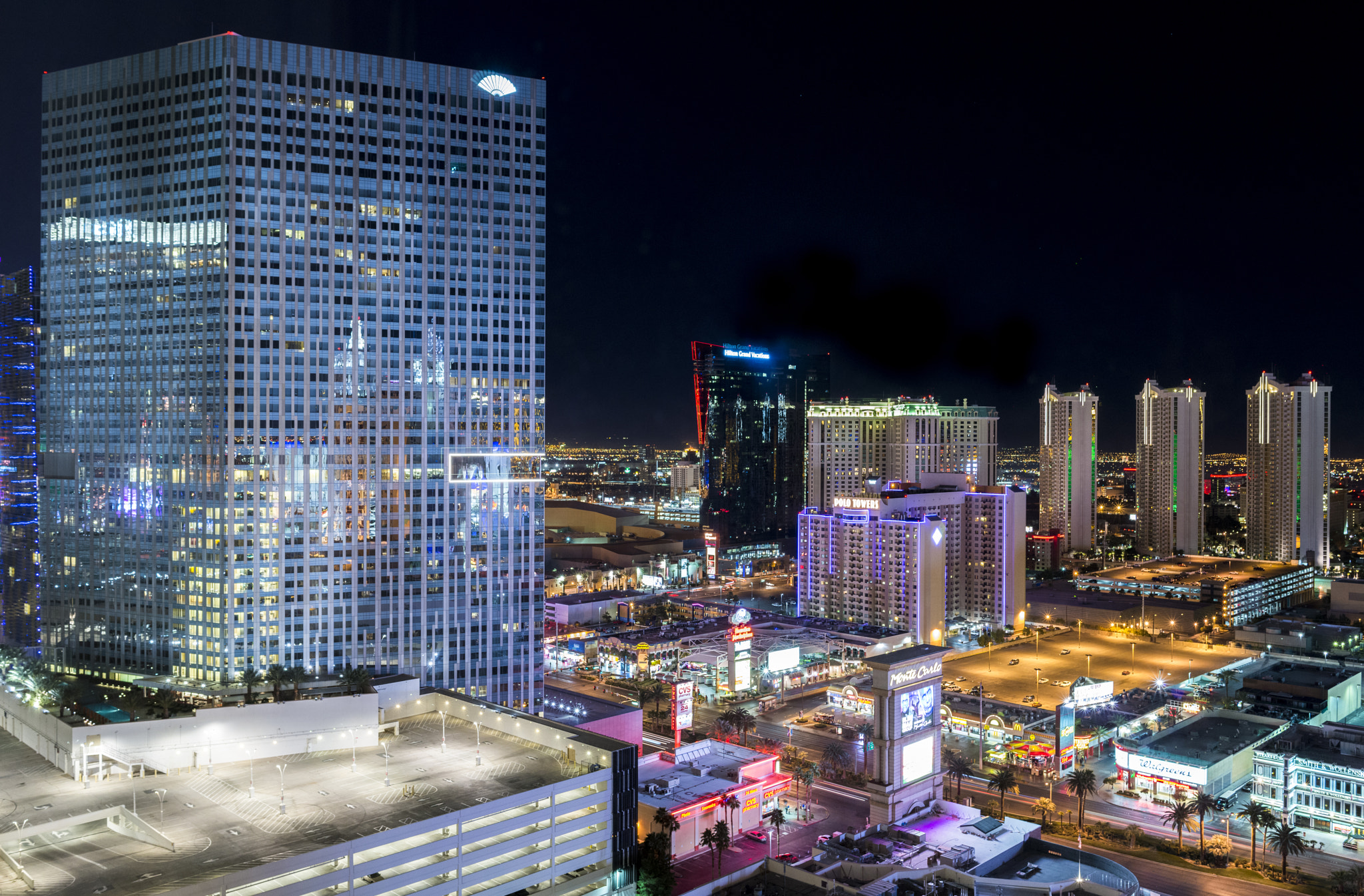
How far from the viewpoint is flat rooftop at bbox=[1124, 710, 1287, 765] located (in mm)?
54134

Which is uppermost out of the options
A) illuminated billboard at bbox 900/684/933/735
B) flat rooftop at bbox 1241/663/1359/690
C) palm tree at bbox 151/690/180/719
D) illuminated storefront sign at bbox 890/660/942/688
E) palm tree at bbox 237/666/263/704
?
palm tree at bbox 151/690/180/719

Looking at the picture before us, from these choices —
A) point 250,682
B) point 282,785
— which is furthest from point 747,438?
point 282,785

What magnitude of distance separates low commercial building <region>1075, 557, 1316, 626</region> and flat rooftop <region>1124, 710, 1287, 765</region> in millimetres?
55165

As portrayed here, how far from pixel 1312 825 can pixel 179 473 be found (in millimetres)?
67105

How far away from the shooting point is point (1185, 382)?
154m

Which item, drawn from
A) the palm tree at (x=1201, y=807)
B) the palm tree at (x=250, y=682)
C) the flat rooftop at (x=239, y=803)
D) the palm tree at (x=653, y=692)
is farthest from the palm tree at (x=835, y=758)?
the palm tree at (x=250, y=682)

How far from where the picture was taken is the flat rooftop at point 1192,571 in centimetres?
11612

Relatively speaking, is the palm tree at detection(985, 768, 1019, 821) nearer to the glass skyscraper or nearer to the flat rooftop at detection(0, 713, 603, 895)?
the flat rooftop at detection(0, 713, 603, 895)

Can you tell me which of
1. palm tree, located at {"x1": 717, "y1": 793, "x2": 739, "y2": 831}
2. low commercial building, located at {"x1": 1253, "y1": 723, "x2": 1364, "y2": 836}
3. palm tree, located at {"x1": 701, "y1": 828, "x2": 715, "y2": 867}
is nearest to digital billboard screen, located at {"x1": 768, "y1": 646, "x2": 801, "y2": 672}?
palm tree, located at {"x1": 717, "y1": 793, "x2": 739, "y2": 831}

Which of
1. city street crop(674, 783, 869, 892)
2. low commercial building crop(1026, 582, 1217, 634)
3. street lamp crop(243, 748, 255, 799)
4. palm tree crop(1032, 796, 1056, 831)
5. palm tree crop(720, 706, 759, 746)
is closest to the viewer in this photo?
street lamp crop(243, 748, 255, 799)

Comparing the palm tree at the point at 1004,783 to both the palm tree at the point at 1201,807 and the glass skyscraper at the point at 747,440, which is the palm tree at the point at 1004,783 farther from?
the glass skyscraper at the point at 747,440

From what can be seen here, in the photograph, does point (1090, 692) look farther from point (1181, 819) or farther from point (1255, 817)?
point (1255, 817)

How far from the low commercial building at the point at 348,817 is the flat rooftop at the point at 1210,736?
36785mm

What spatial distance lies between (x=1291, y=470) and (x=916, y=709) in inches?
4349
